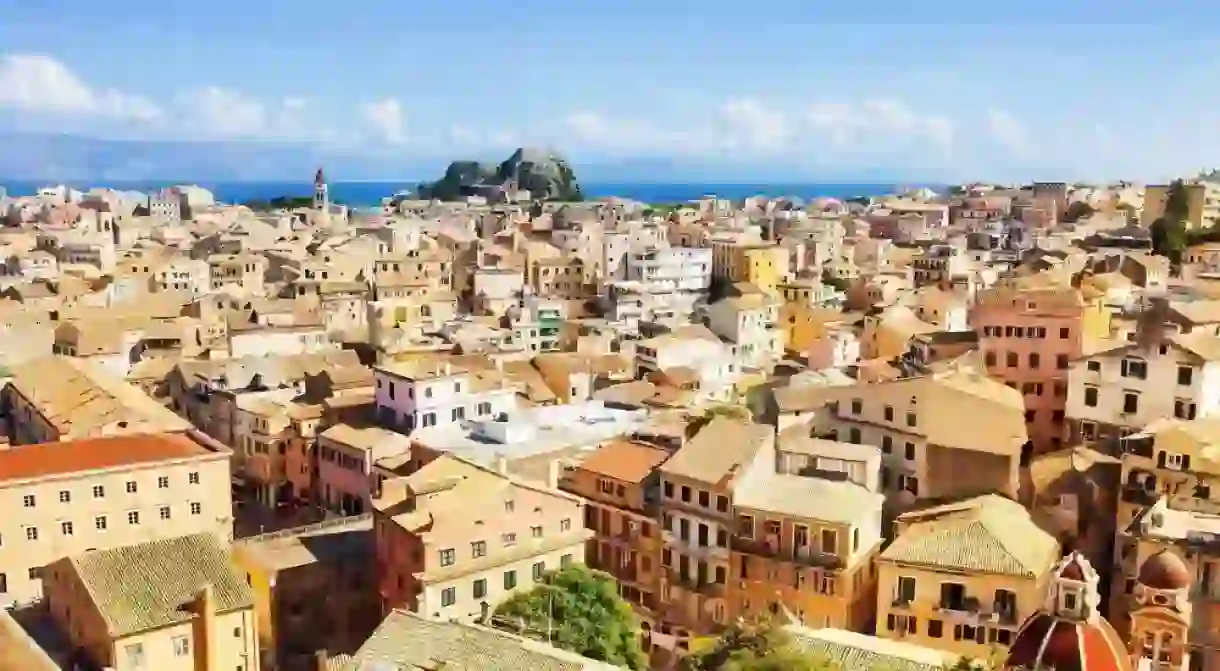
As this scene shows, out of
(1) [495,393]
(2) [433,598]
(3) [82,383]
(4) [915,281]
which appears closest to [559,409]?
(1) [495,393]

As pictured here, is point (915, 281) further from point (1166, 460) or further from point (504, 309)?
point (1166, 460)

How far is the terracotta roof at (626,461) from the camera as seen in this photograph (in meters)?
38.9

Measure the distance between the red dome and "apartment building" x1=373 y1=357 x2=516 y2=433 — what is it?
2700 cm

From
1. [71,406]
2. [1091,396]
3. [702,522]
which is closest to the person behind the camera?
[702,522]

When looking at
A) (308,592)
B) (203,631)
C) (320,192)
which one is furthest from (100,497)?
(320,192)

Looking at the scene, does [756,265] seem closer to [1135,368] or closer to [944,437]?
[1135,368]

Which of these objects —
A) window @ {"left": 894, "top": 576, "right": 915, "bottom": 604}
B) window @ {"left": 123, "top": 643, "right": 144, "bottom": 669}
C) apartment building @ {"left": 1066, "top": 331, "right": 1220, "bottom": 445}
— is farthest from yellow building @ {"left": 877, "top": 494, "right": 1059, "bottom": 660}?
window @ {"left": 123, "top": 643, "right": 144, "bottom": 669}

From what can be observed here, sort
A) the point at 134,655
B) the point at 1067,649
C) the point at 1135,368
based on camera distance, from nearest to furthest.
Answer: the point at 1067,649
the point at 134,655
the point at 1135,368

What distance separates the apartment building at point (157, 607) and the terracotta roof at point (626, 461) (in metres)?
12.3

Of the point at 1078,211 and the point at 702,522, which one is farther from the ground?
the point at 1078,211

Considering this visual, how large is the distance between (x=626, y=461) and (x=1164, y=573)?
17068mm

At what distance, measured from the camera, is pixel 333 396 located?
52938 millimetres

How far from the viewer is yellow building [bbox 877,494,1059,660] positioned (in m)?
32.3

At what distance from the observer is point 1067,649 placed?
79.2 ft
